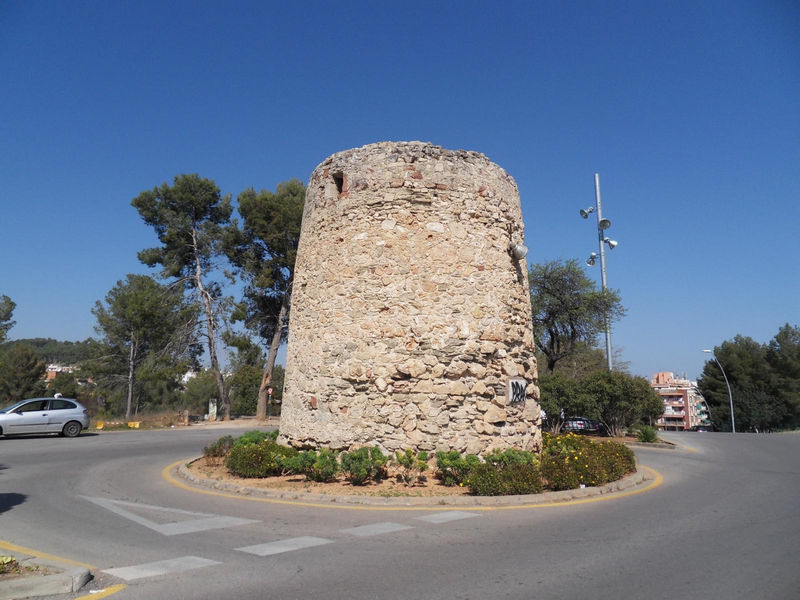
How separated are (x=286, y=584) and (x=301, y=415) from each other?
649 cm

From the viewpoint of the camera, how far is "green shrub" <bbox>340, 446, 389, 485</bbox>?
8969 mm

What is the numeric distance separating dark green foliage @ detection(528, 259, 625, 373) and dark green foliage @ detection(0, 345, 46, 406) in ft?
127

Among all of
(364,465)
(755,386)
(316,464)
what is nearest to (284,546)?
(364,465)

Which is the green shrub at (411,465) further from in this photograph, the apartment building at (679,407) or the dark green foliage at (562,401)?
the apartment building at (679,407)

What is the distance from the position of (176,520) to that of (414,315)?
17.0 feet

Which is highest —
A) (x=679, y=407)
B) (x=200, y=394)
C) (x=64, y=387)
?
(x=64, y=387)

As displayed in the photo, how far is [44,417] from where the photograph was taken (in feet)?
62.8

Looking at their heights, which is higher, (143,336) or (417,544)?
(143,336)

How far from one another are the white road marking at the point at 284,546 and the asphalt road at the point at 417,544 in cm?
2

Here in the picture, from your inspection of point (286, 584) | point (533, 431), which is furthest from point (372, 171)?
point (286, 584)

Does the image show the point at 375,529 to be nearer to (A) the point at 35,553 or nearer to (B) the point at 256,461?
(A) the point at 35,553

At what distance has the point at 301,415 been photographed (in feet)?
35.9

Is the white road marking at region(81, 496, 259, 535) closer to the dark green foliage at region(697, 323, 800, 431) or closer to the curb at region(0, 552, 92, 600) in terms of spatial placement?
the curb at region(0, 552, 92, 600)

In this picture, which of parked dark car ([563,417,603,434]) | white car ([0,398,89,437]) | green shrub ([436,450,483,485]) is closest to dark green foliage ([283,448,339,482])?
green shrub ([436,450,483,485])
